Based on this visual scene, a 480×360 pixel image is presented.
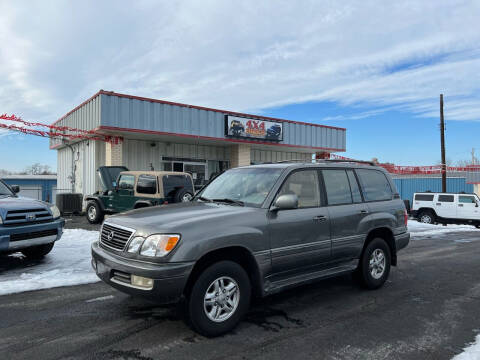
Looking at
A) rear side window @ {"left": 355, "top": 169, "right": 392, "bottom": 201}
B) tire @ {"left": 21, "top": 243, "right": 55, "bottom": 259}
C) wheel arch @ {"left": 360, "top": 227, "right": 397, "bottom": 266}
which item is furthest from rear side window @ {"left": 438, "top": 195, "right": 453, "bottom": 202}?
tire @ {"left": 21, "top": 243, "right": 55, "bottom": 259}

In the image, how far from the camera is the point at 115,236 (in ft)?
13.2

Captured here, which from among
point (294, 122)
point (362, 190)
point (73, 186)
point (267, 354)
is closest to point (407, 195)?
point (294, 122)

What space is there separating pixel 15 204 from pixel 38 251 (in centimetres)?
128

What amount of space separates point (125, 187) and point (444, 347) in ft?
33.3

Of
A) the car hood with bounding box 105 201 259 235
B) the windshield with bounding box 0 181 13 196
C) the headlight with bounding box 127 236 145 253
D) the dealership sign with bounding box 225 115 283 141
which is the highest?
the dealership sign with bounding box 225 115 283 141

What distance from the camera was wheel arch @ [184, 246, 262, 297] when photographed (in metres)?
3.74

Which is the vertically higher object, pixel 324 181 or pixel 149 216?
pixel 324 181

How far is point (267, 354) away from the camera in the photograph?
3.42 m

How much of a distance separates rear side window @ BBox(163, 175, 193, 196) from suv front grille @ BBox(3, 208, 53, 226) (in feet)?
14.7

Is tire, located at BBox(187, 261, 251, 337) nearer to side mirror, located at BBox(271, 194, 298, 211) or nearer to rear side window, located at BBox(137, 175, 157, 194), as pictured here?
side mirror, located at BBox(271, 194, 298, 211)

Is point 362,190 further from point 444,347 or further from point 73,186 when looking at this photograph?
point 73,186

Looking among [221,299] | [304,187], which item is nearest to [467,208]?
[304,187]

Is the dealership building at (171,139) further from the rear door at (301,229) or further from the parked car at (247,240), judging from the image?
the rear door at (301,229)

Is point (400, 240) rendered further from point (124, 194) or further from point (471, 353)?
point (124, 194)
